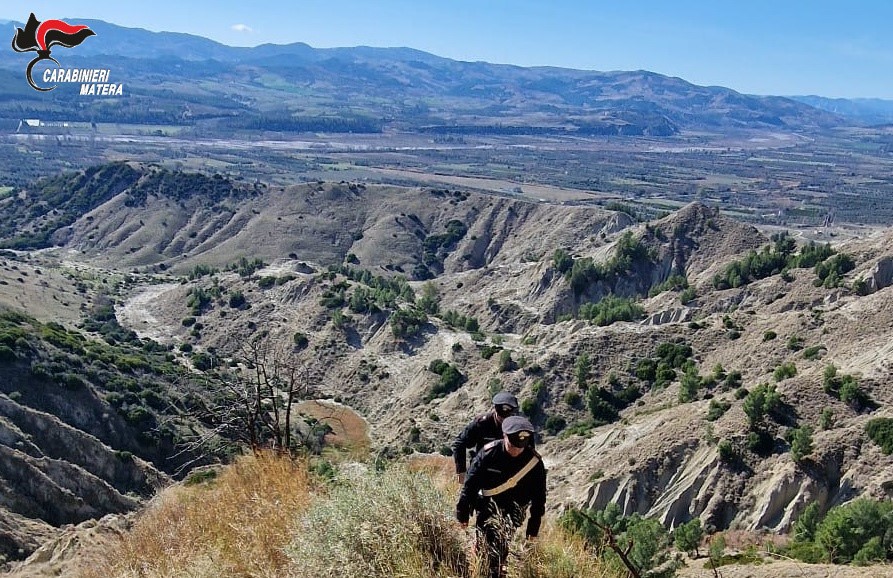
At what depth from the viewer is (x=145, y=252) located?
109 m

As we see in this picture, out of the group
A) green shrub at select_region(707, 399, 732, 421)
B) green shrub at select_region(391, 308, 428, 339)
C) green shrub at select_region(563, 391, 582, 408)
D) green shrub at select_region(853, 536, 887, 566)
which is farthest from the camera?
green shrub at select_region(391, 308, 428, 339)

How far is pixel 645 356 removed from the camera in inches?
1709

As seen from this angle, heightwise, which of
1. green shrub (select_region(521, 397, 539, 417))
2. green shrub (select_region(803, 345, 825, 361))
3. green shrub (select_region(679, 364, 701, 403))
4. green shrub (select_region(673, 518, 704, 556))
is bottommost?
green shrub (select_region(521, 397, 539, 417))

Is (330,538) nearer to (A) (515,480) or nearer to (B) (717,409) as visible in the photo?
(A) (515,480)

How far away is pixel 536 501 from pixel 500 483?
451 mm

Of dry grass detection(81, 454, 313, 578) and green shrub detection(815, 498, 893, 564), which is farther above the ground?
dry grass detection(81, 454, 313, 578)

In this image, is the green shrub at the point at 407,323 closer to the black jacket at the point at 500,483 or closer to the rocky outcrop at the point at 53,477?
the rocky outcrop at the point at 53,477

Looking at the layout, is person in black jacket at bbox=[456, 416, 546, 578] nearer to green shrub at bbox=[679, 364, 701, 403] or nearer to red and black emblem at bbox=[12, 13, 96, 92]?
green shrub at bbox=[679, 364, 701, 403]

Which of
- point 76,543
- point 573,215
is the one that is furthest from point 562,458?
point 573,215

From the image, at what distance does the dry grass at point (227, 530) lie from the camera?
9492 millimetres

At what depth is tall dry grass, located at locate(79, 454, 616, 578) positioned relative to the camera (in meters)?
8.13

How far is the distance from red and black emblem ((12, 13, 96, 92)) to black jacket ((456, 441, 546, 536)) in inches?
2231

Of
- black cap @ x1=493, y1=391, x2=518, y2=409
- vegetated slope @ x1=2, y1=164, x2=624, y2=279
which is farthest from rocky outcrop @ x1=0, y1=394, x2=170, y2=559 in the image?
vegetated slope @ x1=2, y1=164, x2=624, y2=279

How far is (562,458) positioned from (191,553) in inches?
1043
